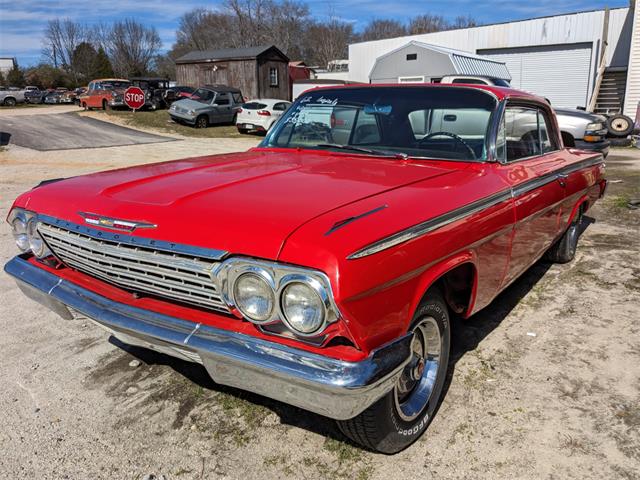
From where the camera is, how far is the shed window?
3347 centimetres

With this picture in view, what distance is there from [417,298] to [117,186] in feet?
5.36

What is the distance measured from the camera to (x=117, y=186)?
2.70 m

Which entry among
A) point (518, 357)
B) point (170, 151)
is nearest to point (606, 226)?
Result: point (518, 357)

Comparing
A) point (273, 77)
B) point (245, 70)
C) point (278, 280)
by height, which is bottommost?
point (278, 280)

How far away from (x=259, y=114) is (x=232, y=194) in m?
18.5

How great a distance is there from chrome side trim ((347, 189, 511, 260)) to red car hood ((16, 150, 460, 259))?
277mm

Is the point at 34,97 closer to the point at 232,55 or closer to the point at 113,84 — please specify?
the point at 113,84

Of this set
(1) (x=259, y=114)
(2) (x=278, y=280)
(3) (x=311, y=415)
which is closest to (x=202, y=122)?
(1) (x=259, y=114)

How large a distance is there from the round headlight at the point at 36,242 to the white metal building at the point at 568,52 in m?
A: 21.9

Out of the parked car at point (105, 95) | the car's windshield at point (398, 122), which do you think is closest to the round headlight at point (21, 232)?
the car's windshield at point (398, 122)

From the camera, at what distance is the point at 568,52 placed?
2473cm

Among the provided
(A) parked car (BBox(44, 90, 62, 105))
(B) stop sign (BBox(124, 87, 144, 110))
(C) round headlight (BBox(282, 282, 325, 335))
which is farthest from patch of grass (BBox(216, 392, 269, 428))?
(A) parked car (BBox(44, 90, 62, 105))

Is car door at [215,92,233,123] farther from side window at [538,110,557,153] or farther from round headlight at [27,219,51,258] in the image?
→ round headlight at [27,219,51,258]

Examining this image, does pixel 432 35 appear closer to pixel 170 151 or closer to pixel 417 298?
pixel 170 151
